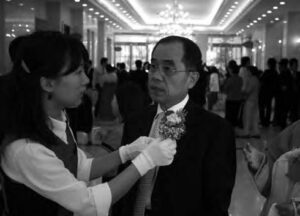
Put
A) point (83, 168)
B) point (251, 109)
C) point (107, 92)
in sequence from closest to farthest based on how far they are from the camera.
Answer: point (83, 168) < point (251, 109) < point (107, 92)

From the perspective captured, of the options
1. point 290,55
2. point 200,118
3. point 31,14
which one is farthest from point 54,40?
point 290,55

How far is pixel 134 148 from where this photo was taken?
6.93 feet

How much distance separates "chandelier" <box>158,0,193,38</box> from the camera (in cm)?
2406

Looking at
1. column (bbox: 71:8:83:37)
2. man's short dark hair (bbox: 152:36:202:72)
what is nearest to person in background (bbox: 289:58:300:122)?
column (bbox: 71:8:83:37)

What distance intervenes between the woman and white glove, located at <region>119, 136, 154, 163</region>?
0.22 meters

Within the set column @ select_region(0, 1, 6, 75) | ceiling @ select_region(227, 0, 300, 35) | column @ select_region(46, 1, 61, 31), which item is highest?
ceiling @ select_region(227, 0, 300, 35)

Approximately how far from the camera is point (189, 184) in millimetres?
2186

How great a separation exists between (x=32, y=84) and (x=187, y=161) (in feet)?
2.56

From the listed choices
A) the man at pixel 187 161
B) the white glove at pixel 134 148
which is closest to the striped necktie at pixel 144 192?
the man at pixel 187 161

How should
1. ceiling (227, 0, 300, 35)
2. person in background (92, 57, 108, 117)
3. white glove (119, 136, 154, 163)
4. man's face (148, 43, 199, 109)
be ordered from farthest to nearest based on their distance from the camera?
1. ceiling (227, 0, 300, 35)
2. person in background (92, 57, 108, 117)
3. man's face (148, 43, 199, 109)
4. white glove (119, 136, 154, 163)

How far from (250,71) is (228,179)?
929 cm

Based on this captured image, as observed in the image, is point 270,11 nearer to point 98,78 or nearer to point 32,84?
point 98,78

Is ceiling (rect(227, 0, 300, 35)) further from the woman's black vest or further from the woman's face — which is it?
the woman's black vest

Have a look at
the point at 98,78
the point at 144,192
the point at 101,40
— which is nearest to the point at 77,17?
the point at 98,78
